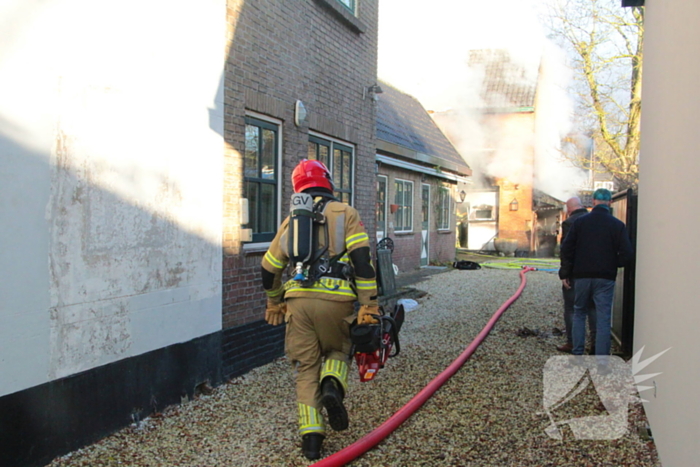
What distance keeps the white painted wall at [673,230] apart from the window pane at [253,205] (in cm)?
371

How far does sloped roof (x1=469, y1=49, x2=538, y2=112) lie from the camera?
28453 millimetres

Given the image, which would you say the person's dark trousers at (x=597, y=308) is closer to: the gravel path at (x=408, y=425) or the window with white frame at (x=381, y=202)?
the gravel path at (x=408, y=425)

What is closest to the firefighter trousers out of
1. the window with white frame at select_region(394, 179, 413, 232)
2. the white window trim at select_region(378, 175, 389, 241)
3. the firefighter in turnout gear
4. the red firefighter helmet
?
the firefighter in turnout gear

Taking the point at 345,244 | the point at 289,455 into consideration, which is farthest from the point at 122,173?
the point at 289,455

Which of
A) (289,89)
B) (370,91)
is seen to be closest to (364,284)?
(289,89)

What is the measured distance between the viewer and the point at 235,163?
19.2ft

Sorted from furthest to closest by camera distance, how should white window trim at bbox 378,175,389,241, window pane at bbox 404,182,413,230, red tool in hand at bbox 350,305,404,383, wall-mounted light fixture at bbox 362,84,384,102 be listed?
window pane at bbox 404,182,413,230 → white window trim at bbox 378,175,389,241 → wall-mounted light fixture at bbox 362,84,384,102 → red tool in hand at bbox 350,305,404,383

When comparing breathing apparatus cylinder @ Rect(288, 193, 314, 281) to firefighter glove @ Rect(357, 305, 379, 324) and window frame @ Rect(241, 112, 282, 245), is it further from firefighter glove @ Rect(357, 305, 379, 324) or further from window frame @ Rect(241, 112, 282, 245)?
window frame @ Rect(241, 112, 282, 245)

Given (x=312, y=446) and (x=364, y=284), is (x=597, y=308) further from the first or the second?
(x=312, y=446)

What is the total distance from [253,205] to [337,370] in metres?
2.84

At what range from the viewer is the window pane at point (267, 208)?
655cm

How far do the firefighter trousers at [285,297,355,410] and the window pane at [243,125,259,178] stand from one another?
8.32 ft

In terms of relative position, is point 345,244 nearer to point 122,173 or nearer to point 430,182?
point 122,173

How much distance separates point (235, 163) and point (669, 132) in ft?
12.2
